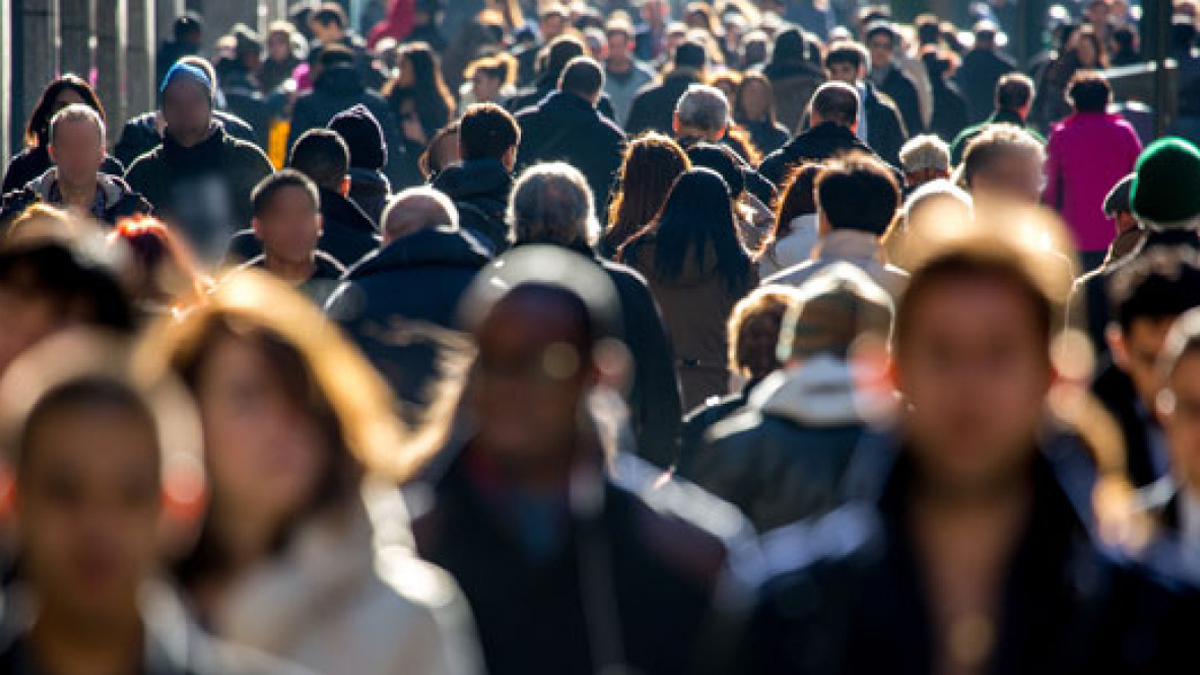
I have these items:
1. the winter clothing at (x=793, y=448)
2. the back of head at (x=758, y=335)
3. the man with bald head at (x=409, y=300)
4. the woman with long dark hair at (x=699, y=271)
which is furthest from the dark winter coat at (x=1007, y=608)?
the woman with long dark hair at (x=699, y=271)

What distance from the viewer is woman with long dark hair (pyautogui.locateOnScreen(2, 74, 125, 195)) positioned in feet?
43.6

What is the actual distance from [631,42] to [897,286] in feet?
46.4

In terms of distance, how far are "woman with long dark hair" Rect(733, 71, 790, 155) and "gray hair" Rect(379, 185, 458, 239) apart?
381 inches

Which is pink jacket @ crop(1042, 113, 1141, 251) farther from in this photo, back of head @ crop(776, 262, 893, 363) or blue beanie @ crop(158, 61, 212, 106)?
back of head @ crop(776, 262, 893, 363)

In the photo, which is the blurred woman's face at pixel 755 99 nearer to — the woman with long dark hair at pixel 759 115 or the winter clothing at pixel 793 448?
the woman with long dark hair at pixel 759 115

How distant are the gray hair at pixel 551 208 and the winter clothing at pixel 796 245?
6.39ft

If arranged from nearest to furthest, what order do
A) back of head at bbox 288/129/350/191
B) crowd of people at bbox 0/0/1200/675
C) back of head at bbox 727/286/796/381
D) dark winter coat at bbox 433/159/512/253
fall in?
crowd of people at bbox 0/0/1200/675 < back of head at bbox 727/286/796/381 < back of head at bbox 288/129/350/191 < dark winter coat at bbox 433/159/512/253

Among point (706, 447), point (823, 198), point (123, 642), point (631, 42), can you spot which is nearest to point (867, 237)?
point (823, 198)

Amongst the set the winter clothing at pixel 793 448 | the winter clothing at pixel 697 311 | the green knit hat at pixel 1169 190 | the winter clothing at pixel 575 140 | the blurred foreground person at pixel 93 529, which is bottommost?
the winter clothing at pixel 575 140

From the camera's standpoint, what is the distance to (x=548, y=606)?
4.67 metres

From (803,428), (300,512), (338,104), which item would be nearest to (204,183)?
(338,104)

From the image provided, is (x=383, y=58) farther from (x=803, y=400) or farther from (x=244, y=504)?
(x=244, y=504)

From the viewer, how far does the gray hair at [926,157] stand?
1305 cm

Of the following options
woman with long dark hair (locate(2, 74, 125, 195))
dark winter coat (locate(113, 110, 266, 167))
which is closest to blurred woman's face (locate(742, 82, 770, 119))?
dark winter coat (locate(113, 110, 266, 167))
